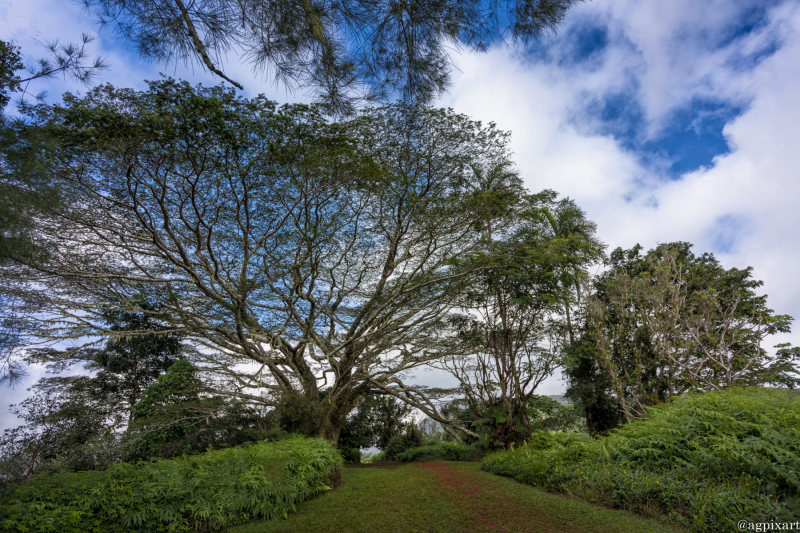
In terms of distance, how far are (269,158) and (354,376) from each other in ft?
22.4

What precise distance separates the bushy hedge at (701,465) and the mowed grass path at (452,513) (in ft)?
1.08

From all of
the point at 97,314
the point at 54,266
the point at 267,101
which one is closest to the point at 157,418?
the point at 97,314

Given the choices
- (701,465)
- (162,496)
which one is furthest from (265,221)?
(701,465)

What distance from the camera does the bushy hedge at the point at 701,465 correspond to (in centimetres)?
352

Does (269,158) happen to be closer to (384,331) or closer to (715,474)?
(384,331)

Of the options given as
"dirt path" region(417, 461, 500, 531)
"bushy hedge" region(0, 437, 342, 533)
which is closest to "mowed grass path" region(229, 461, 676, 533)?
"dirt path" region(417, 461, 500, 531)

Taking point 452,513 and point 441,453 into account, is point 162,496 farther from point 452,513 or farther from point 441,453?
point 441,453

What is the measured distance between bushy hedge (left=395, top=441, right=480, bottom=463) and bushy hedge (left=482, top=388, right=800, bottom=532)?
23.1 ft

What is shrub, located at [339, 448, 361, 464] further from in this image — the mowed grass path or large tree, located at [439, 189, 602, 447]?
the mowed grass path

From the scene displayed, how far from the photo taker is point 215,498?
4629mm

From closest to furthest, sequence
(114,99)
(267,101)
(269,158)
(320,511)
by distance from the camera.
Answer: (320,511)
(114,99)
(267,101)
(269,158)

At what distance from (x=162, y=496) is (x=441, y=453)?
10710mm

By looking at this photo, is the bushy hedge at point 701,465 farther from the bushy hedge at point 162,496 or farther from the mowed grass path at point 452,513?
the bushy hedge at point 162,496

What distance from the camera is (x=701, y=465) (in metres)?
4.27
